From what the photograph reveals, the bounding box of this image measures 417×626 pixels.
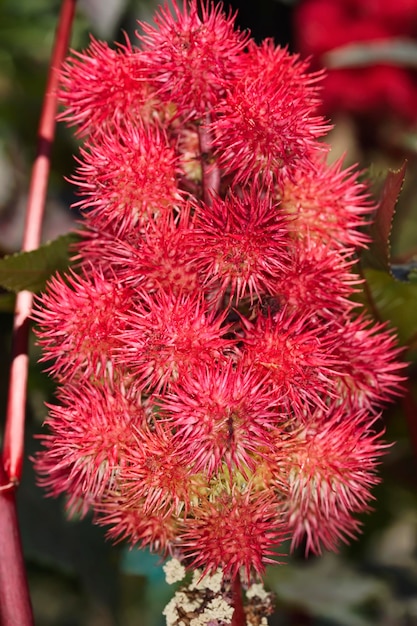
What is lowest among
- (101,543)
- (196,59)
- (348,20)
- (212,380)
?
(101,543)

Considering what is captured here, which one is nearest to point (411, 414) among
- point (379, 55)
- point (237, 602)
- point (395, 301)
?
point (395, 301)

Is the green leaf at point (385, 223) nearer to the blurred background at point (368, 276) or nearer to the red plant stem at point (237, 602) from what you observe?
the blurred background at point (368, 276)

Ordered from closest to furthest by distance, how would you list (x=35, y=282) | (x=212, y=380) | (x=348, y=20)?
(x=212, y=380)
(x=35, y=282)
(x=348, y=20)

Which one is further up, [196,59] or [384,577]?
[196,59]

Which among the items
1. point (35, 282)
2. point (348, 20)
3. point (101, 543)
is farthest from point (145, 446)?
point (348, 20)

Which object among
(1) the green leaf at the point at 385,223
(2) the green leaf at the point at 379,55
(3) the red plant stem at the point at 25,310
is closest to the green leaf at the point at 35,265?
(3) the red plant stem at the point at 25,310

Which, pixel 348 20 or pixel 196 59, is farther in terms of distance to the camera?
pixel 348 20

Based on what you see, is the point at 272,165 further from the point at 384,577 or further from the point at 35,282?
the point at 384,577

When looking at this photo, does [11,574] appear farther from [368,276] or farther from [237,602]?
[368,276]
